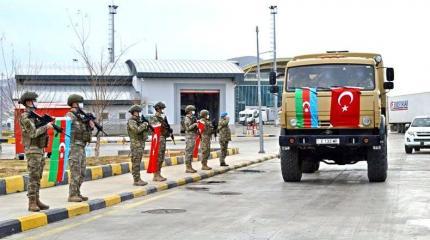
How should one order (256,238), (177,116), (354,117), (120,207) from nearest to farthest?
1. (256,238)
2. (120,207)
3. (354,117)
4. (177,116)

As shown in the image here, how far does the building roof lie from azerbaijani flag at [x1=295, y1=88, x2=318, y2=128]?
40.4 m

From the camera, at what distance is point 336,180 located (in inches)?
676

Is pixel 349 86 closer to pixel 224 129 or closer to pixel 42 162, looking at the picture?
pixel 224 129

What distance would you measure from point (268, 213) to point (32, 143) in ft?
13.3

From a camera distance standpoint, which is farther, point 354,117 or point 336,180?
point 336,180

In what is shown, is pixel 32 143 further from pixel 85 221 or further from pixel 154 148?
pixel 154 148

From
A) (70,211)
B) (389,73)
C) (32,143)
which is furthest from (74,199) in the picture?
(389,73)

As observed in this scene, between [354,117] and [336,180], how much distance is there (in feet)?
8.27

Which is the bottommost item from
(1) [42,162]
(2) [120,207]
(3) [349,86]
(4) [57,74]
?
(2) [120,207]

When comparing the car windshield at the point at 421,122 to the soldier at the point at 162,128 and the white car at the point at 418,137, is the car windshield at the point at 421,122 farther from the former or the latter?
the soldier at the point at 162,128

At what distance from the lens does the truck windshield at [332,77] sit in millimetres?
15656

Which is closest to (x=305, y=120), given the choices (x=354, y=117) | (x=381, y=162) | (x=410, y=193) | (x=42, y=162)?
(x=354, y=117)

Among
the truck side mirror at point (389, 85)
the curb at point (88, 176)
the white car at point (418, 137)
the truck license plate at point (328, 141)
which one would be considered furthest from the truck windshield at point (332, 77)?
the white car at point (418, 137)

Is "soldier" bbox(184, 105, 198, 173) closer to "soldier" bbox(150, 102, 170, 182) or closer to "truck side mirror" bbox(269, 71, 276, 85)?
"soldier" bbox(150, 102, 170, 182)
